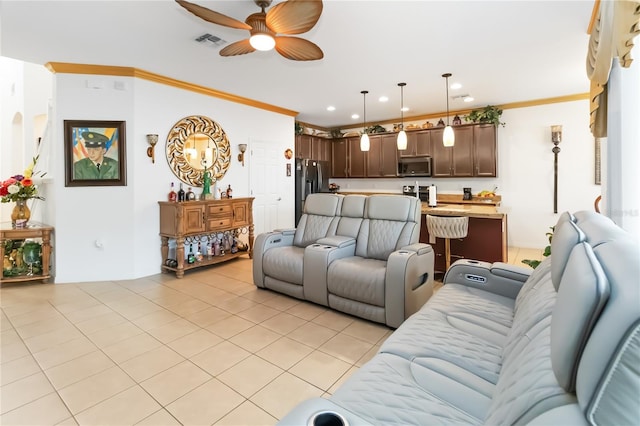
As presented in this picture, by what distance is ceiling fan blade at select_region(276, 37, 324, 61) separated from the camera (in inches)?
106

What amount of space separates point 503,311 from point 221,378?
1.82m

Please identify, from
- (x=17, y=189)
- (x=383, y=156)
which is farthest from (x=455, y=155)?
(x=17, y=189)

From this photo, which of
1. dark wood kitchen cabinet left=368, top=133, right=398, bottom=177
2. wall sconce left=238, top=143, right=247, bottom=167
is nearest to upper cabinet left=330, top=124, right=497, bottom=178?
dark wood kitchen cabinet left=368, top=133, right=398, bottom=177

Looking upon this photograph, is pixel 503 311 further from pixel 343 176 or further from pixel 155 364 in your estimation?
pixel 343 176

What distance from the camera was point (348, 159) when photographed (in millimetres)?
7738

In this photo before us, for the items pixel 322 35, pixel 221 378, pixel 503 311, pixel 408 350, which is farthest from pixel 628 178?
pixel 221 378

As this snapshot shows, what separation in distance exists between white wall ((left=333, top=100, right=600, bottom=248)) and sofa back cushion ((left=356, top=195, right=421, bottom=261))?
9.01 ft

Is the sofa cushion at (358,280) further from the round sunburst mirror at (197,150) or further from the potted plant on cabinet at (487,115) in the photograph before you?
the potted plant on cabinet at (487,115)

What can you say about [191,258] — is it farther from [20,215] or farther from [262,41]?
[262,41]

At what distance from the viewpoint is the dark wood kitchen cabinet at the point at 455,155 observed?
6.08 m

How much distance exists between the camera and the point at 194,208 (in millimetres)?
4324

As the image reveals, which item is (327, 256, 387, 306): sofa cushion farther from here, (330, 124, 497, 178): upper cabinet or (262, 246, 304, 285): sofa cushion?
(330, 124, 497, 178): upper cabinet

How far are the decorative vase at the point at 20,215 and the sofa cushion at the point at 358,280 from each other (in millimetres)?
4075

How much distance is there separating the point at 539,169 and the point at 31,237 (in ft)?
25.4
